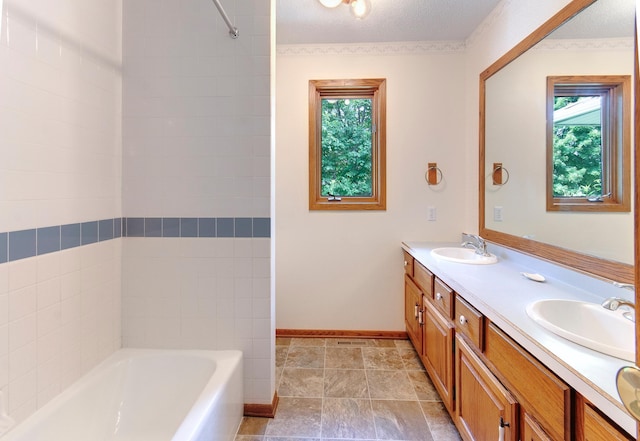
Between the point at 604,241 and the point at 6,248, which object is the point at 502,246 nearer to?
the point at 604,241

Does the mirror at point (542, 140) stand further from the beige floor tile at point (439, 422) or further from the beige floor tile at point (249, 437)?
the beige floor tile at point (249, 437)

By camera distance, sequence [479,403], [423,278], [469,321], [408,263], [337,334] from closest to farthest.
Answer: [479,403] < [469,321] < [423,278] < [408,263] < [337,334]

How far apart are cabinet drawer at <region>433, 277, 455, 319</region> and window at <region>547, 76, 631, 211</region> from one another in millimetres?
695

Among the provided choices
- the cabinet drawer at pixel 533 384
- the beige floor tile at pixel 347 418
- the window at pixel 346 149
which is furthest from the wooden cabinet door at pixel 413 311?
the cabinet drawer at pixel 533 384

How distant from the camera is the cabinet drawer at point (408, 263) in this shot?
2.50 meters

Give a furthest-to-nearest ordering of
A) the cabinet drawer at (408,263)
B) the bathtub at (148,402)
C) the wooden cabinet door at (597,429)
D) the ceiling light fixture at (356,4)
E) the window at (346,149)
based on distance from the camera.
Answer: the window at (346,149) < the cabinet drawer at (408,263) < the ceiling light fixture at (356,4) < the bathtub at (148,402) < the wooden cabinet door at (597,429)

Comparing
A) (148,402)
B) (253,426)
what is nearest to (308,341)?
(253,426)

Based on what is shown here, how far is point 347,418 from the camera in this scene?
177 cm

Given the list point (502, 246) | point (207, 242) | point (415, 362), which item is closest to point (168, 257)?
point (207, 242)

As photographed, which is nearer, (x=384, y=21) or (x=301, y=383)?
(x=301, y=383)

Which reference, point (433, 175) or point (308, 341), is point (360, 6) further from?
point (308, 341)

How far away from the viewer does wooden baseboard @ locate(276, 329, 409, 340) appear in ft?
9.17

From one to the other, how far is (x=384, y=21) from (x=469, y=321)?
2209 mm

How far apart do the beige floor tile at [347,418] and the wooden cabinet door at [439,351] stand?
0.44m
